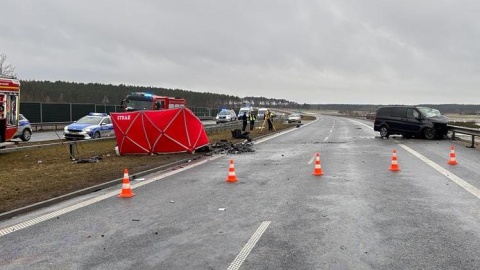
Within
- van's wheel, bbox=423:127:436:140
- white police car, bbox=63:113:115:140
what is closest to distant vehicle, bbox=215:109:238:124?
white police car, bbox=63:113:115:140

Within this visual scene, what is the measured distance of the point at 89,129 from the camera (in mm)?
25188

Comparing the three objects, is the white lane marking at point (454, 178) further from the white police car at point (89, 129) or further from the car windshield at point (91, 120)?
the car windshield at point (91, 120)

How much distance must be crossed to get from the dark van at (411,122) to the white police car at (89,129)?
1663cm

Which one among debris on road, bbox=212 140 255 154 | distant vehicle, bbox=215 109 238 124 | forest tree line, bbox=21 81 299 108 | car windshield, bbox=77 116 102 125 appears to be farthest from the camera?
forest tree line, bbox=21 81 299 108

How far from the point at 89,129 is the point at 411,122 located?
18.4m

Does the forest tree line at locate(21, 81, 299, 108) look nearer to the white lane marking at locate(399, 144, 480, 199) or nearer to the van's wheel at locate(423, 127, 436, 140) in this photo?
the van's wheel at locate(423, 127, 436, 140)

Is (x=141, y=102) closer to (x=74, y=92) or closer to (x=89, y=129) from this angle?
(x=89, y=129)

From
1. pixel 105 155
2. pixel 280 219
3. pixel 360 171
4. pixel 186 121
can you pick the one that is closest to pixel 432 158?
pixel 360 171

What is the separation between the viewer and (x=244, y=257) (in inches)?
206

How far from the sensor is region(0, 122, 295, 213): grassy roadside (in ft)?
31.0

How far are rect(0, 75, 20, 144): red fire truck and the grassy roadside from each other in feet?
3.09

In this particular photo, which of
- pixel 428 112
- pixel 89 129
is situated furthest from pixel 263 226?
pixel 428 112

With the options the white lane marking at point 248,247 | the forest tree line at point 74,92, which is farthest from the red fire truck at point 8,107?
the forest tree line at point 74,92

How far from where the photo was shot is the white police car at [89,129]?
25031mm
